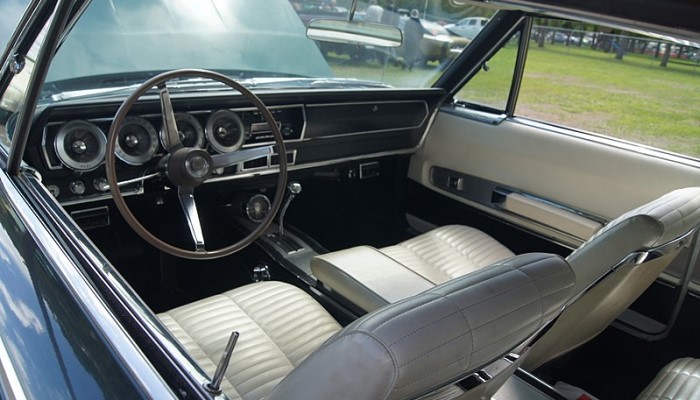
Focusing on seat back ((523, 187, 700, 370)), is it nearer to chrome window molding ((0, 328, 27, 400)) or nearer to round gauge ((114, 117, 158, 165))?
chrome window molding ((0, 328, 27, 400))

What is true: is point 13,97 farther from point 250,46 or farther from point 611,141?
point 611,141

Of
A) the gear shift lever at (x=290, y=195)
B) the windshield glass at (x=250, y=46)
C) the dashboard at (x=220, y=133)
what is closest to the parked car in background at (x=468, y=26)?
the windshield glass at (x=250, y=46)

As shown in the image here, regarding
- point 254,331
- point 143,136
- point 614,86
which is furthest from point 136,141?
point 614,86

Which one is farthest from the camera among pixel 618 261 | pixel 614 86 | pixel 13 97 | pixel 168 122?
pixel 614 86

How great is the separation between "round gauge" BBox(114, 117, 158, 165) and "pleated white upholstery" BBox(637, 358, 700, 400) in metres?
1.81

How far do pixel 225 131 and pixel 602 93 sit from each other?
287 cm

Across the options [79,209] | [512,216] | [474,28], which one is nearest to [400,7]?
[474,28]

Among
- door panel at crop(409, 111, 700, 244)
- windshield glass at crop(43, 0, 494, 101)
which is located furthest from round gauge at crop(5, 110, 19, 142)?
door panel at crop(409, 111, 700, 244)

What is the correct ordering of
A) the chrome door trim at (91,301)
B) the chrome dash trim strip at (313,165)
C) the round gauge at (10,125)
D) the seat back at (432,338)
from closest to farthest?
1. the seat back at (432,338)
2. the chrome door trim at (91,301)
3. the round gauge at (10,125)
4. the chrome dash trim strip at (313,165)

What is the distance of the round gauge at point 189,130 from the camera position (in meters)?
2.27

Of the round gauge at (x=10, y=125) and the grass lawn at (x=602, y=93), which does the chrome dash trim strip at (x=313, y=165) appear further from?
the round gauge at (x=10, y=125)

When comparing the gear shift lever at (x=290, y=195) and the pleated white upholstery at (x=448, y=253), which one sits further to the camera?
the gear shift lever at (x=290, y=195)

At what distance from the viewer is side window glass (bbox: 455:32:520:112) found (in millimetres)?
2982

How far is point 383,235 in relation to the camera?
3.40 meters
